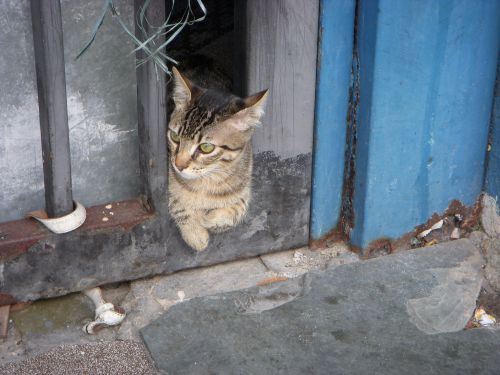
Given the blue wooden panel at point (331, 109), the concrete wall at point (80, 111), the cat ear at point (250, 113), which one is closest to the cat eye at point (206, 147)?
the cat ear at point (250, 113)

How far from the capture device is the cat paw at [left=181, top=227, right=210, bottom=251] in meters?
2.65

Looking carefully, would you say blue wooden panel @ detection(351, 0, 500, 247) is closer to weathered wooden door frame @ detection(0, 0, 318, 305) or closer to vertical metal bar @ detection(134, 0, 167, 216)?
weathered wooden door frame @ detection(0, 0, 318, 305)

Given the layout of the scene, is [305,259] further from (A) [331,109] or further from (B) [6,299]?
(B) [6,299]

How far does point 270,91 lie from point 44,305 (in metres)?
1.11

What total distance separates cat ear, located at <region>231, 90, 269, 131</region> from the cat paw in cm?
42

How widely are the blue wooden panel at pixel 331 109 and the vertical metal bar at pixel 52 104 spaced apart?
0.96 m

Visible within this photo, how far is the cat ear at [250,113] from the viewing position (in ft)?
7.77

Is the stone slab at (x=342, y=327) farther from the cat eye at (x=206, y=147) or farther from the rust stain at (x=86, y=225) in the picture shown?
the cat eye at (x=206, y=147)

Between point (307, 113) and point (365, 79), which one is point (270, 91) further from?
point (365, 79)

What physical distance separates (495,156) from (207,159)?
48.1 inches

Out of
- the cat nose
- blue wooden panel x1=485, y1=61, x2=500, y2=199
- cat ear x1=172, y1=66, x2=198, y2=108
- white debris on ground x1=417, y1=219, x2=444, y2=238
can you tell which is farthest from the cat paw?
blue wooden panel x1=485, y1=61, x2=500, y2=199

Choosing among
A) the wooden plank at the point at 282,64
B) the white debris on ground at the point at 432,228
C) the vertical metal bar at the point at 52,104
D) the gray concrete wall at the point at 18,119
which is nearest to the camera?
the vertical metal bar at the point at 52,104

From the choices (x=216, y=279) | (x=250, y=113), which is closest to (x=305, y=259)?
(x=216, y=279)

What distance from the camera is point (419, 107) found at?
2.70 m
